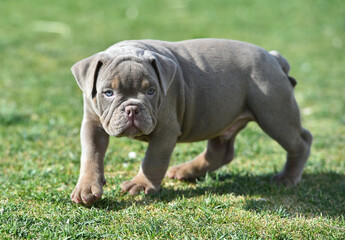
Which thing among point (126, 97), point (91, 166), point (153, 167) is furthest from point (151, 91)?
point (91, 166)

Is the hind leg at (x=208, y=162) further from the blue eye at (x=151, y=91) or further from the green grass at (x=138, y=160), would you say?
the blue eye at (x=151, y=91)

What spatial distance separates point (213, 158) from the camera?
5.64 m

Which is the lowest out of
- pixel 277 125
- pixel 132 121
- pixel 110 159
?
pixel 110 159

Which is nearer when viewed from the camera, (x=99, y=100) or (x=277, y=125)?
(x=99, y=100)

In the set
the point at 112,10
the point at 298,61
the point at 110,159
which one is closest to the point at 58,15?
the point at 112,10

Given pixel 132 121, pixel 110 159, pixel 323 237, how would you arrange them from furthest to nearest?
pixel 110 159 < pixel 132 121 < pixel 323 237

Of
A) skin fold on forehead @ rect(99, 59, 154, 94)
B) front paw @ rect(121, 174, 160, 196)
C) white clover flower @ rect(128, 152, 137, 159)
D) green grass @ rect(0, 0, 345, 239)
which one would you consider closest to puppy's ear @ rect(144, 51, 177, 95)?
skin fold on forehead @ rect(99, 59, 154, 94)

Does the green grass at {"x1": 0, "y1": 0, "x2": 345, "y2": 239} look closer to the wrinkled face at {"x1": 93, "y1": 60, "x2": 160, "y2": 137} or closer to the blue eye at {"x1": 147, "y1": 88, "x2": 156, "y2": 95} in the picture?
the wrinkled face at {"x1": 93, "y1": 60, "x2": 160, "y2": 137}

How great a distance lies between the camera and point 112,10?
627 inches

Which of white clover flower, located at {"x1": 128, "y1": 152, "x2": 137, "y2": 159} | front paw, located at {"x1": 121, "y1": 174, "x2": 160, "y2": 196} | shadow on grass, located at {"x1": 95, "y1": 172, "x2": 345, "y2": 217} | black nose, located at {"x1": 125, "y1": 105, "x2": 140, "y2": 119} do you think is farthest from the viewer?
white clover flower, located at {"x1": 128, "y1": 152, "x2": 137, "y2": 159}

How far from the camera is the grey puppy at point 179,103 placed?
4266mm

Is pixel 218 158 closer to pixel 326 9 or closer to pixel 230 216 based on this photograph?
pixel 230 216

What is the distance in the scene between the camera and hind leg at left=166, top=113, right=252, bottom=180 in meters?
5.49

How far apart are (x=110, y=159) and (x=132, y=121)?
6.31 ft
